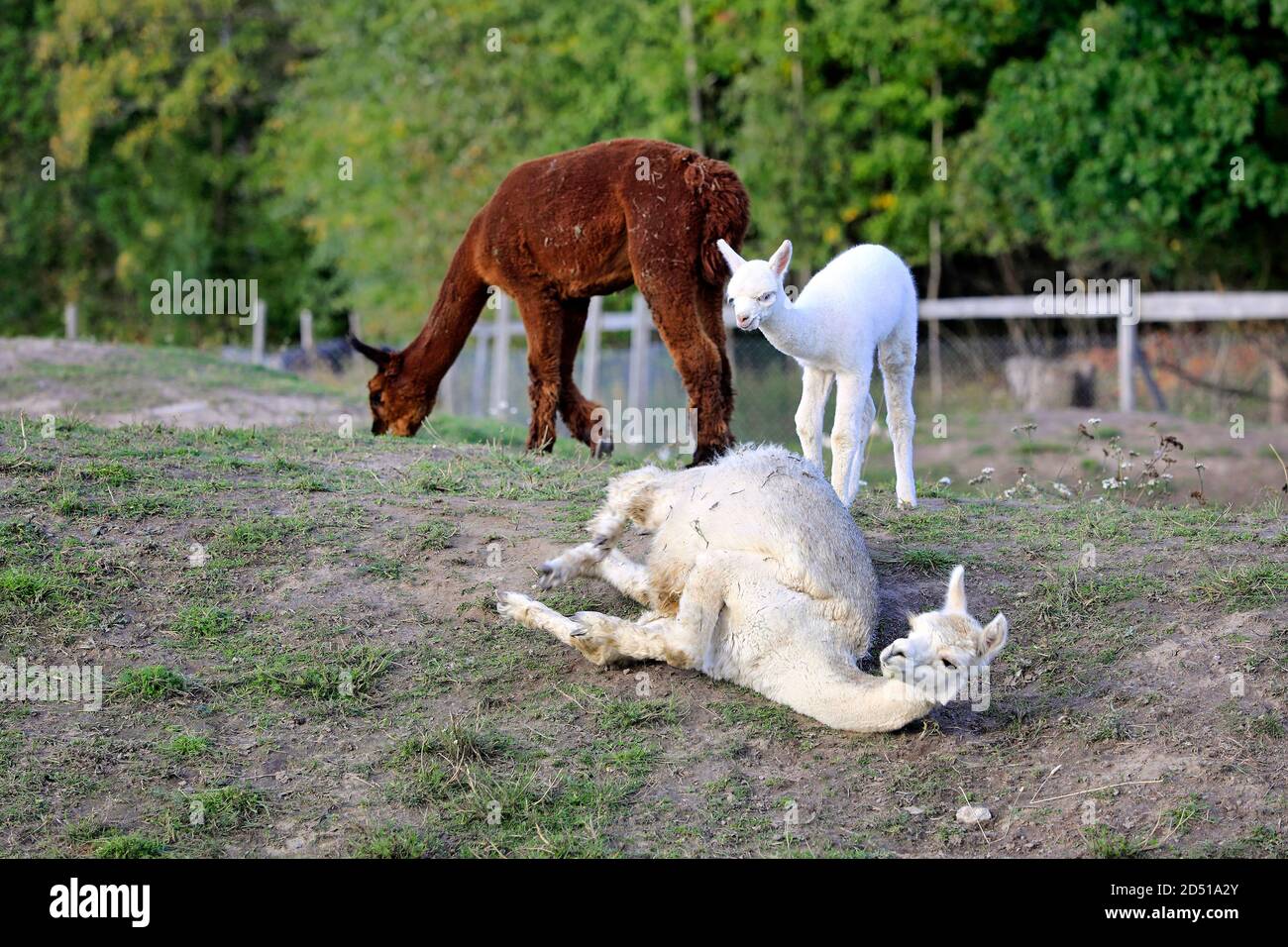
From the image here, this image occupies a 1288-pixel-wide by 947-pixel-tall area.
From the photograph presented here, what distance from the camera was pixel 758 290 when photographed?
6.00 m

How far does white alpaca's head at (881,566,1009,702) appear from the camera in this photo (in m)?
4.69

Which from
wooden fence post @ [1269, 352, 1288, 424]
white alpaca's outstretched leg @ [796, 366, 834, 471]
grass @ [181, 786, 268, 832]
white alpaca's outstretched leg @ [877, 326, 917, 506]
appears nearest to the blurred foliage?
wooden fence post @ [1269, 352, 1288, 424]

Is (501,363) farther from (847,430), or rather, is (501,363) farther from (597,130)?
(847,430)

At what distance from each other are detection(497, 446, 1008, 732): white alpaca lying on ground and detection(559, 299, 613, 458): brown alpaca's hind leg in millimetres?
2944

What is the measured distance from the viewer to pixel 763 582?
5230mm

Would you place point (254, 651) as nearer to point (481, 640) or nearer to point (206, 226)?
point (481, 640)

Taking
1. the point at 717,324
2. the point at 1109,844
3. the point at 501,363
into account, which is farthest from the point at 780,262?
the point at 501,363

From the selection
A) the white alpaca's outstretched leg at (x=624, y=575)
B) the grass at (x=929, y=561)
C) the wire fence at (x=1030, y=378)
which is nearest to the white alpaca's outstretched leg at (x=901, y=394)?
the grass at (x=929, y=561)

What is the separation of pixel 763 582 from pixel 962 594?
0.72 meters

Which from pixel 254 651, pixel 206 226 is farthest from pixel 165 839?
pixel 206 226

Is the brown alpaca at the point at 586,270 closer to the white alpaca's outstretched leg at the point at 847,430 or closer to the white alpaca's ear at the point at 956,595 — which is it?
the white alpaca's outstretched leg at the point at 847,430

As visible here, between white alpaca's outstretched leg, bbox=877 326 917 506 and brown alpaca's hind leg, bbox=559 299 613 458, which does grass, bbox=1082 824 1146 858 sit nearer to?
white alpaca's outstretched leg, bbox=877 326 917 506

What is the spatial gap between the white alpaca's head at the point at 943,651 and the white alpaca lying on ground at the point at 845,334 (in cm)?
169

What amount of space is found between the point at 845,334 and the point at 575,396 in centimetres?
294
